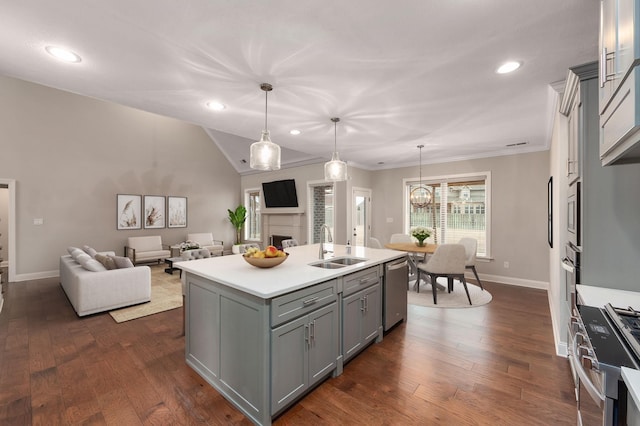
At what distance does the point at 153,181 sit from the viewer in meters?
7.12

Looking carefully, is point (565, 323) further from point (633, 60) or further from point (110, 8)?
point (110, 8)

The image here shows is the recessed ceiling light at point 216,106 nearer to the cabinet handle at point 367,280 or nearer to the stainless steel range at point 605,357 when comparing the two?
the cabinet handle at point 367,280

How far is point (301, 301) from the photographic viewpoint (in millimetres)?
1854

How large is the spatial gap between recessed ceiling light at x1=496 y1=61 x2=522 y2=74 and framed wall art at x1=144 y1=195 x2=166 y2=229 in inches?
303

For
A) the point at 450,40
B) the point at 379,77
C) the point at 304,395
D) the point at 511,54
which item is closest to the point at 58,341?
the point at 304,395

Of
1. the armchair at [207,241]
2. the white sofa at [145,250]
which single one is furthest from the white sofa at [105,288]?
the armchair at [207,241]

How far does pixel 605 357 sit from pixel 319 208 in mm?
5878

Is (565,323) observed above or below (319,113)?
below

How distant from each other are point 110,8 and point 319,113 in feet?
6.87

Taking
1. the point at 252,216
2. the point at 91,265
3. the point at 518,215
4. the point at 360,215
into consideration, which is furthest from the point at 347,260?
the point at 252,216

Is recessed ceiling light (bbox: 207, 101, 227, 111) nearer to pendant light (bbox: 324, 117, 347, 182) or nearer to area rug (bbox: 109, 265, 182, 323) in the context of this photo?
pendant light (bbox: 324, 117, 347, 182)

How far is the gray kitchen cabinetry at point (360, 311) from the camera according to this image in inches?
90.4

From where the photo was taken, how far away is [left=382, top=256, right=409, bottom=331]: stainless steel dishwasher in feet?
9.47

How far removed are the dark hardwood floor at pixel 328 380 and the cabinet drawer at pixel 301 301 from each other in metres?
0.66
